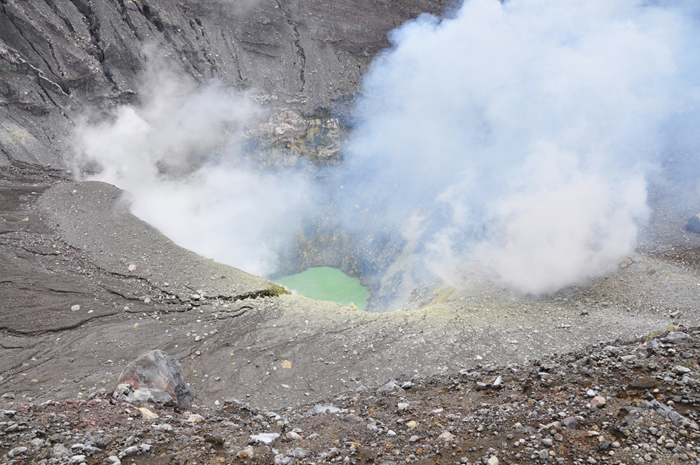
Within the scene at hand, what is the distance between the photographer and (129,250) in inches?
432

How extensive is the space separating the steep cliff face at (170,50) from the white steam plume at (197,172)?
83 centimetres

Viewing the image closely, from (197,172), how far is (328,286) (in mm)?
8256

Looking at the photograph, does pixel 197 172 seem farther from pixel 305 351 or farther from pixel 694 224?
pixel 694 224

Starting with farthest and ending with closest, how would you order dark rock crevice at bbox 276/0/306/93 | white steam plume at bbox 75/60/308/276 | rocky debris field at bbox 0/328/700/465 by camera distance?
dark rock crevice at bbox 276/0/306/93 → white steam plume at bbox 75/60/308/276 → rocky debris field at bbox 0/328/700/465

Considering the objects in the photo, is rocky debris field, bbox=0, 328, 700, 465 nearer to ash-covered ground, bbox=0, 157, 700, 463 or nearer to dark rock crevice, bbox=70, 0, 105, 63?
ash-covered ground, bbox=0, 157, 700, 463

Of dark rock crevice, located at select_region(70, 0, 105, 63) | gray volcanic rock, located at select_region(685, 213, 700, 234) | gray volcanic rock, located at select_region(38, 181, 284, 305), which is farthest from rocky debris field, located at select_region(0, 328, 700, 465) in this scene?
dark rock crevice, located at select_region(70, 0, 105, 63)

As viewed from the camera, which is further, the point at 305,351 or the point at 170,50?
the point at 170,50

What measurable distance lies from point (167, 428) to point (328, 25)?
22290 millimetres

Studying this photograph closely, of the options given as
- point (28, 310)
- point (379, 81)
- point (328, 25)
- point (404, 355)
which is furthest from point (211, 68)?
point (404, 355)

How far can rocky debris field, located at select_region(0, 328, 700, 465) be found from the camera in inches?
141

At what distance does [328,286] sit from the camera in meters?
18.7

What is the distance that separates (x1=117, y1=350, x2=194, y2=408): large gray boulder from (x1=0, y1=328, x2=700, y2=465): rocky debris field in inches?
14.1

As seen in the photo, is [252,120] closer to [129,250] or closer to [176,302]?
[129,250]

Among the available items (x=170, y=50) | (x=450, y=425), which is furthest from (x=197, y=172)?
(x=450, y=425)
